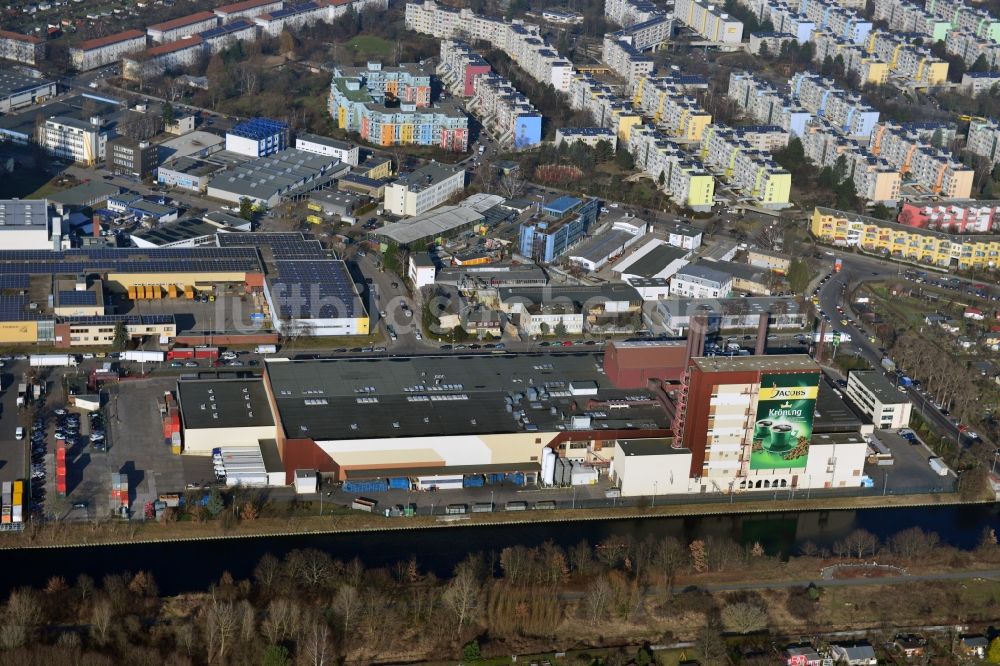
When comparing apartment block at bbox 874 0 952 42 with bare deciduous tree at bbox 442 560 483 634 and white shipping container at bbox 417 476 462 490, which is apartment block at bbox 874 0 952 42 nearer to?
white shipping container at bbox 417 476 462 490

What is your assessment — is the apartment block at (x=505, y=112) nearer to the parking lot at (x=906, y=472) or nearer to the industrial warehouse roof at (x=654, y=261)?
the industrial warehouse roof at (x=654, y=261)

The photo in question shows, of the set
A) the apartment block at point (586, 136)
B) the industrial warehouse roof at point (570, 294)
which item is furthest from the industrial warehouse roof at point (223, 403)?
the apartment block at point (586, 136)

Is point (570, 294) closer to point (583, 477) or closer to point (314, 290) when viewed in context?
point (314, 290)

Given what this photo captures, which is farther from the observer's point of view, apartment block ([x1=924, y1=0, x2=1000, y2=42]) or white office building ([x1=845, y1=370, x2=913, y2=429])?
apartment block ([x1=924, y1=0, x2=1000, y2=42])

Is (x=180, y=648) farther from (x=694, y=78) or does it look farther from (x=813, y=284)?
(x=694, y=78)

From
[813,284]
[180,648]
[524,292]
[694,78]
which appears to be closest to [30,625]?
[180,648]

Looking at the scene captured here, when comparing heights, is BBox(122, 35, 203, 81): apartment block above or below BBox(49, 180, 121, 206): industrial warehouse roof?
above

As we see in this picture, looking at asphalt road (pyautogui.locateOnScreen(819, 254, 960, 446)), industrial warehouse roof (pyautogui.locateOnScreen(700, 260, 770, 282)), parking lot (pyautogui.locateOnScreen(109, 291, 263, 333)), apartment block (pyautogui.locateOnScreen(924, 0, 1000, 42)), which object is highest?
apartment block (pyautogui.locateOnScreen(924, 0, 1000, 42))

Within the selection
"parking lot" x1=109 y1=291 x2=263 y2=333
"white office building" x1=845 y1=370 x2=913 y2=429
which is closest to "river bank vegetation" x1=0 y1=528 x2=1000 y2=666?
"white office building" x1=845 y1=370 x2=913 y2=429
